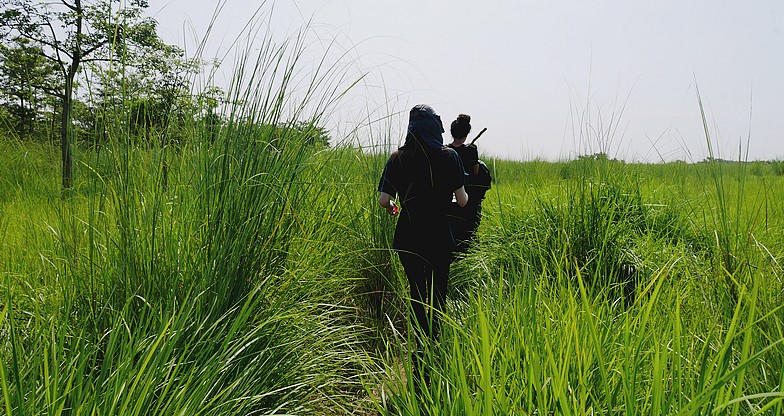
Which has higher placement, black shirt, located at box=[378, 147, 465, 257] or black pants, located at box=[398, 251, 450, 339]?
black shirt, located at box=[378, 147, 465, 257]

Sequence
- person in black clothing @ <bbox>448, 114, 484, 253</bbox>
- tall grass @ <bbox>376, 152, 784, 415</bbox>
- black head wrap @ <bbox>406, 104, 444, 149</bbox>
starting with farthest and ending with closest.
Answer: person in black clothing @ <bbox>448, 114, 484, 253</bbox> → black head wrap @ <bbox>406, 104, 444, 149</bbox> → tall grass @ <bbox>376, 152, 784, 415</bbox>

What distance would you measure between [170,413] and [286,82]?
136 centimetres

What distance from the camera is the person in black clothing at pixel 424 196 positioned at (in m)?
2.34

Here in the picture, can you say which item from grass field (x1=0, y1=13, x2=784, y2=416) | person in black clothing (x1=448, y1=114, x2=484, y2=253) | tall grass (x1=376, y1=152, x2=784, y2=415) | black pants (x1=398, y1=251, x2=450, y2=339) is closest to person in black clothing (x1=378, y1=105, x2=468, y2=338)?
black pants (x1=398, y1=251, x2=450, y2=339)

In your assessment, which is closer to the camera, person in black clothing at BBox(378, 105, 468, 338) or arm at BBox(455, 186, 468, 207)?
person in black clothing at BBox(378, 105, 468, 338)

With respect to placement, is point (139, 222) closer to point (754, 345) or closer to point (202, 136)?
point (202, 136)

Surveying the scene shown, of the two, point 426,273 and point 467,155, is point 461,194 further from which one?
point 467,155

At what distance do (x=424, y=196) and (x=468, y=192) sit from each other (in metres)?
1.07

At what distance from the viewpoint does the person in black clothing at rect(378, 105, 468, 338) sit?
234 cm

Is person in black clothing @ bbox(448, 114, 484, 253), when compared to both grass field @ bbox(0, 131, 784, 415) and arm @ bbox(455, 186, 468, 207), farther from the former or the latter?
grass field @ bbox(0, 131, 784, 415)

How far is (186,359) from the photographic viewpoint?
55.9 inches

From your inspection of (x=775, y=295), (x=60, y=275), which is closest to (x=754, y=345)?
(x=775, y=295)

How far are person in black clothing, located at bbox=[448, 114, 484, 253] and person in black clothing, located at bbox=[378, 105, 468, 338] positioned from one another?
0.60 metres

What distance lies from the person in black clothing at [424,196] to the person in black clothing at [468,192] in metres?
0.60
